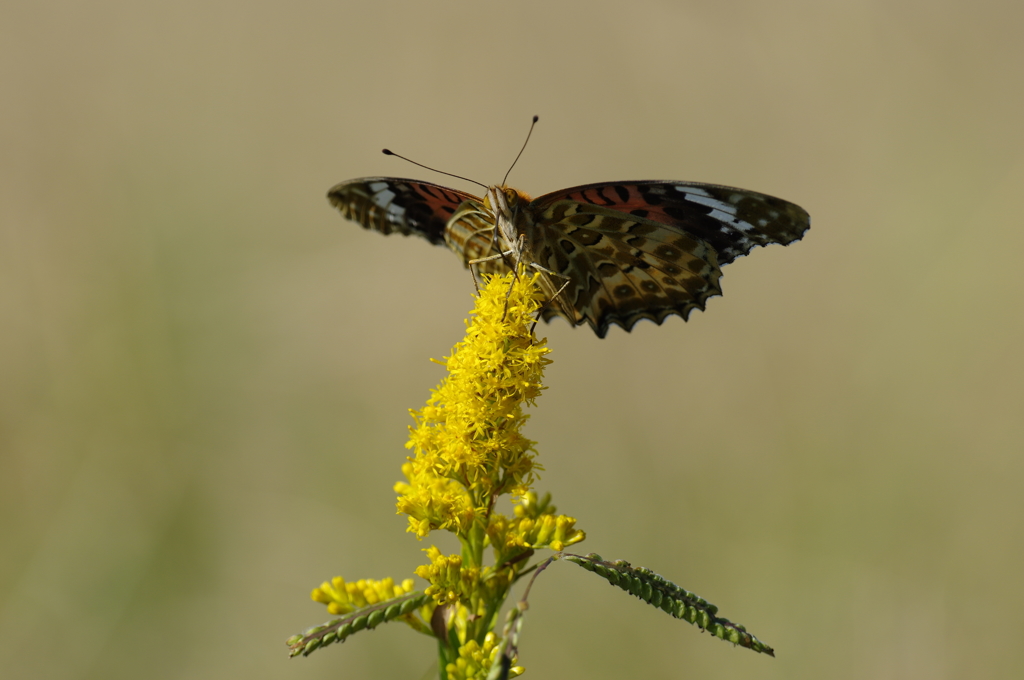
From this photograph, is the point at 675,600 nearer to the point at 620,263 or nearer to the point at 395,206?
the point at 620,263

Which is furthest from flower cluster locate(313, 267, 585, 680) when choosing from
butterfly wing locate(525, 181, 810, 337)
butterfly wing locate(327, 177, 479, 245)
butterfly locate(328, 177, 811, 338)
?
butterfly wing locate(327, 177, 479, 245)

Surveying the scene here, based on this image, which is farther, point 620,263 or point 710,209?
point 620,263

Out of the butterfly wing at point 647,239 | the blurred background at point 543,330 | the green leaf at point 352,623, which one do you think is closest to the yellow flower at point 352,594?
the green leaf at point 352,623

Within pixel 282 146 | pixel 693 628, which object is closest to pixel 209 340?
pixel 282 146

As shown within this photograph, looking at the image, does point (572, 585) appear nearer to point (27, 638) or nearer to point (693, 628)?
point (693, 628)

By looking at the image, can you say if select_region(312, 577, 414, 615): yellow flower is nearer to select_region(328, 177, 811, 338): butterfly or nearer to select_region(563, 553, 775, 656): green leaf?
select_region(563, 553, 775, 656): green leaf

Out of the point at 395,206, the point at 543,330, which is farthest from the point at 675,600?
the point at 543,330
